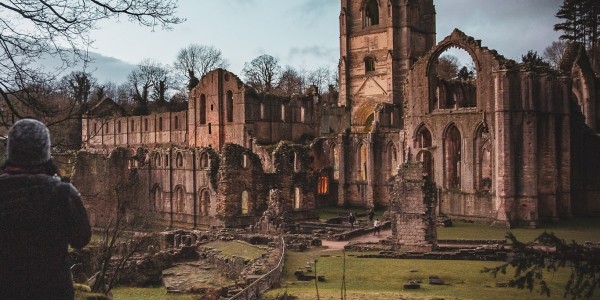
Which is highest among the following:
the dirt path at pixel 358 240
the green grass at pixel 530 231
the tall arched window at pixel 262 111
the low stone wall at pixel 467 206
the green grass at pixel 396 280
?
the tall arched window at pixel 262 111

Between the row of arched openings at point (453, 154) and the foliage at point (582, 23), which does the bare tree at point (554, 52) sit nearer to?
the foliage at point (582, 23)

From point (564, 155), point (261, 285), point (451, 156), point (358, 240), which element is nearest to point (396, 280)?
point (261, 285)

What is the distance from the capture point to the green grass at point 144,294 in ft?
64.0

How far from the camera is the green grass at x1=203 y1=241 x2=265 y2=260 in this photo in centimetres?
2525

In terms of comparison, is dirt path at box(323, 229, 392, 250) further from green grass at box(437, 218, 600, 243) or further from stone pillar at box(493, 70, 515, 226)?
stone pillar at box(493, 70, 515, 226)

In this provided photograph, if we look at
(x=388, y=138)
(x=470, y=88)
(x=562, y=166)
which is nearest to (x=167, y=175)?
(x=388, y=138)

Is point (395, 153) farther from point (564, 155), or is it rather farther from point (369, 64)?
point (369, 64)

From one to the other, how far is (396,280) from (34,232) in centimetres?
1636

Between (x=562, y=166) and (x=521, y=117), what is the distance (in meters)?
4.33

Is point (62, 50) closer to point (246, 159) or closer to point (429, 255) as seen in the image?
point (429, 255)

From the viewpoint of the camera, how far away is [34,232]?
395cm

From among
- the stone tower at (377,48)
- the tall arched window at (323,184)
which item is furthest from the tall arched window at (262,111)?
the stone tower at (377,48)

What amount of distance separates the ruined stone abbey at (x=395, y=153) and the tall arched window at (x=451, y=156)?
0.07 m

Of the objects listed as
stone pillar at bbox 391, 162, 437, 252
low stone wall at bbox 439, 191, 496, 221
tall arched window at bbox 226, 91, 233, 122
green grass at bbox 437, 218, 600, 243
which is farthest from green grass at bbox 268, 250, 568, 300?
tall arched window at bbox 226, 91, 233, 122
